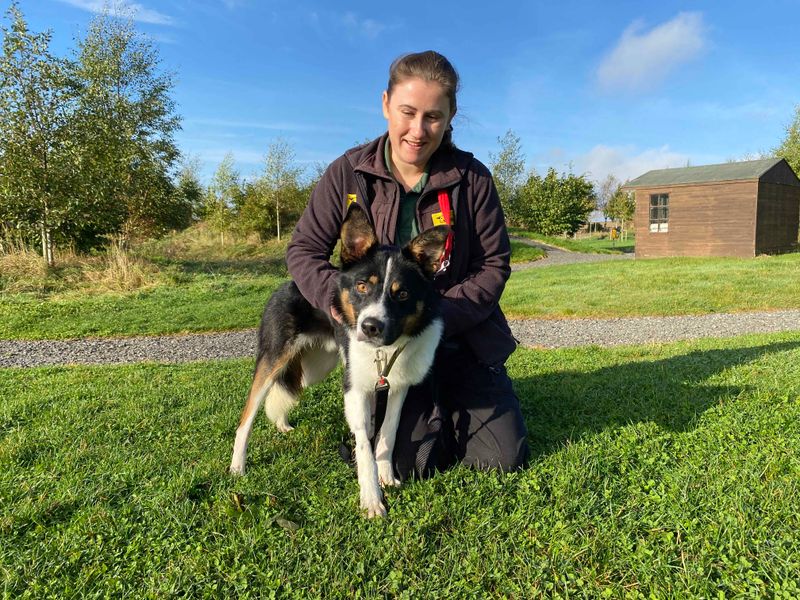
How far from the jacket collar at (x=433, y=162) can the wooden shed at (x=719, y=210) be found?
2600 centimetres

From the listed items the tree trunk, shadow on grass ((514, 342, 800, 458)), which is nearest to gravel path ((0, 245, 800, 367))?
shadow on grass ((514, 342, 800, 458))

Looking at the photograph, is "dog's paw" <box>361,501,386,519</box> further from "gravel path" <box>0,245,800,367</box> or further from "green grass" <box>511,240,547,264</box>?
"green grass" <box>511,240,547,264</box>

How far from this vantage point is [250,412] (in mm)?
3383

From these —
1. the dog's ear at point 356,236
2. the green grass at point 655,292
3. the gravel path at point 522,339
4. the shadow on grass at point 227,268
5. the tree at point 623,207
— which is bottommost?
the gravel path at point 522,339

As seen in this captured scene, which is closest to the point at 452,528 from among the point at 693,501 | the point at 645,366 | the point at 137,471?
the point at 693,501

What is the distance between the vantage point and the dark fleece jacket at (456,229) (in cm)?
336

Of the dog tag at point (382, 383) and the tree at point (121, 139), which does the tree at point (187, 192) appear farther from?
the dog tag at point (382, 383)

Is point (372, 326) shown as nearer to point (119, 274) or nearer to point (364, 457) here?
point (364, 457)

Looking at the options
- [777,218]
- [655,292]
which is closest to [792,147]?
[777,218]

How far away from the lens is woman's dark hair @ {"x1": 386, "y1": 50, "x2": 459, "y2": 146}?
3211 millimetres

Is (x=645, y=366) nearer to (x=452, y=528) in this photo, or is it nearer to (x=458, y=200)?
(x=458, y=200)

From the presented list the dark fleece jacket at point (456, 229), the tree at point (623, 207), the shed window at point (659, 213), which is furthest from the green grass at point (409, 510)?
the tree at point (623, 207)

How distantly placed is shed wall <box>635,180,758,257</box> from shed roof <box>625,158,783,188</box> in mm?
353

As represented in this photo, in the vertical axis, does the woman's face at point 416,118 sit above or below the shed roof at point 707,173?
below
